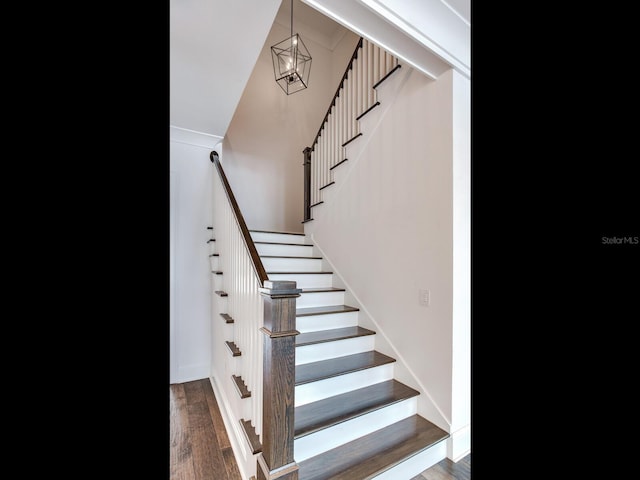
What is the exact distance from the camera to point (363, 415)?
1.67 m

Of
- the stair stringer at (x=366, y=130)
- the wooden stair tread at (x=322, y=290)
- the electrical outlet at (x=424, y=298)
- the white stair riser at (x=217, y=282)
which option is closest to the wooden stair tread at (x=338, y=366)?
the electrical outlet at (x=424, y=298)

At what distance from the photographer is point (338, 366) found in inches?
77.9

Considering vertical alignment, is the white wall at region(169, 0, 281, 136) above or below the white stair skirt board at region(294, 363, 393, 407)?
above

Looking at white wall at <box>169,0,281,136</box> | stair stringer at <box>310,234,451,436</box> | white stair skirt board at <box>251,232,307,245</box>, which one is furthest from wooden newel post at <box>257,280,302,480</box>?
white stair skirt board at <box>251,232,307,245</box>

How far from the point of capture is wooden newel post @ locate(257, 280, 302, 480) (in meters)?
1.26

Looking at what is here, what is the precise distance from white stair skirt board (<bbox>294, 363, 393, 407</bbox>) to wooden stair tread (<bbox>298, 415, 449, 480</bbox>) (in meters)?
0.28

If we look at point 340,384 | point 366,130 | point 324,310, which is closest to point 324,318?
point 324,310

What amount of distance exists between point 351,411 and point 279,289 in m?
0.91

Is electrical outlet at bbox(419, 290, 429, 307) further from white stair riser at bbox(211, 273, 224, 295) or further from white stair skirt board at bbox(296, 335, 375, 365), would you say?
white stair riser at bbox(211, 273, 224, 295)

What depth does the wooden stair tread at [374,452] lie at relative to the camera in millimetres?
1428
